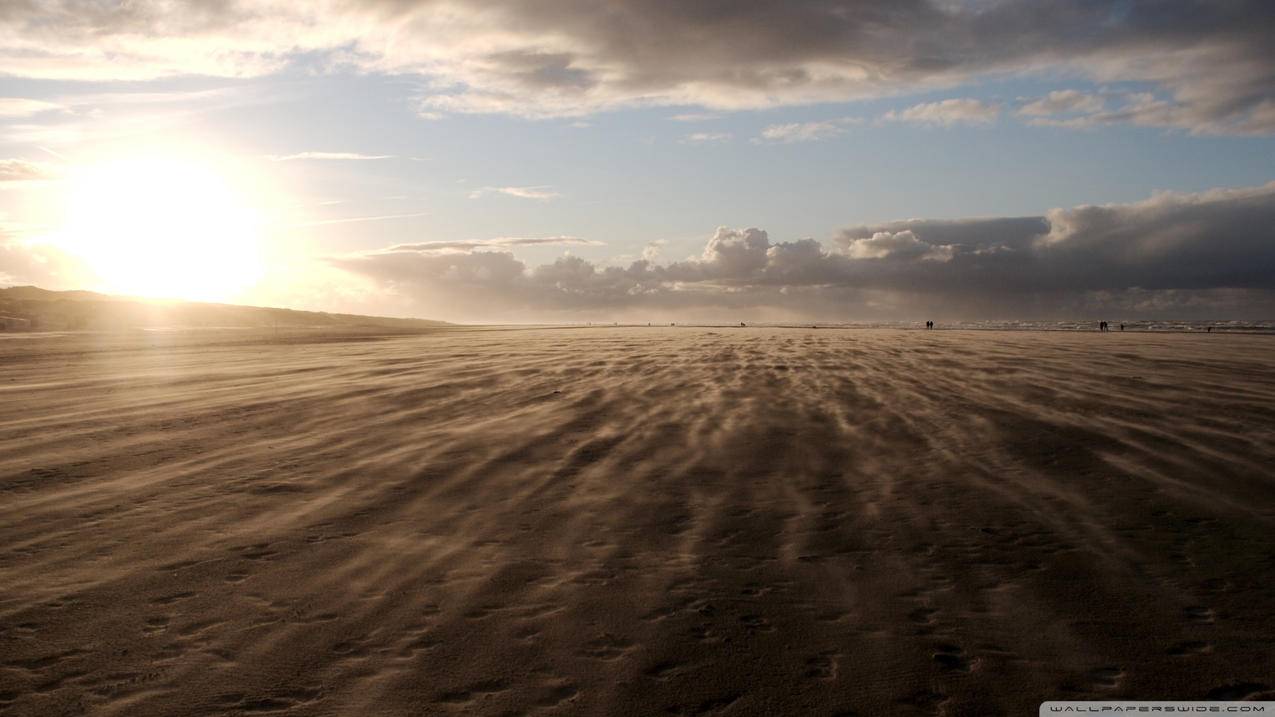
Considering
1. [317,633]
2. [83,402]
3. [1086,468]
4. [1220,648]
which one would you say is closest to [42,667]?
[317,633]

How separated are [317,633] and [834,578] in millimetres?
3543

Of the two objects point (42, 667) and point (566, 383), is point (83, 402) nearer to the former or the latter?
point (566, 383)

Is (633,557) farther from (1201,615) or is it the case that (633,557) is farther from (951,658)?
(1201,615)

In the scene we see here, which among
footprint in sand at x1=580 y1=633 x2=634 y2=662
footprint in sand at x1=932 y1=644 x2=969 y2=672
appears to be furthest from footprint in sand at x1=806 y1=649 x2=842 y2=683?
footprint in sand at x1=580 y1=633 x2=634 y2=662

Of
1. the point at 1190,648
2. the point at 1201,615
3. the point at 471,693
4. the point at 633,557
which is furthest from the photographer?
the point at 633,557

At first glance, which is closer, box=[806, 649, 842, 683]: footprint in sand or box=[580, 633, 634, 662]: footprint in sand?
box=[806, 649, 842, 683]: footprint in sand

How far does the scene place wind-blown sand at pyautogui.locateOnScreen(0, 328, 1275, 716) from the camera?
13.1 ft

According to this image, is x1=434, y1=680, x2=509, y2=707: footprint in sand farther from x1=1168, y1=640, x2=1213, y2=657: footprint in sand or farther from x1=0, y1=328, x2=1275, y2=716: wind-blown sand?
x1=1168, y1=640, x2=1213, y2=657: footprint in sand

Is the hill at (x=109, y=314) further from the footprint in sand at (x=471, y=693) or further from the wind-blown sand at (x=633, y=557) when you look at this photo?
the footprint in sand at (x=471, y=693)

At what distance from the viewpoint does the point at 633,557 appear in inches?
233

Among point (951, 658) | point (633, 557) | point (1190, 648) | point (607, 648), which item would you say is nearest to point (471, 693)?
point (607, 648)

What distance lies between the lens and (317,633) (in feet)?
14.9

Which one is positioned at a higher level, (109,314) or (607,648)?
(109,314)

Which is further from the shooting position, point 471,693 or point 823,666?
point 823,666
